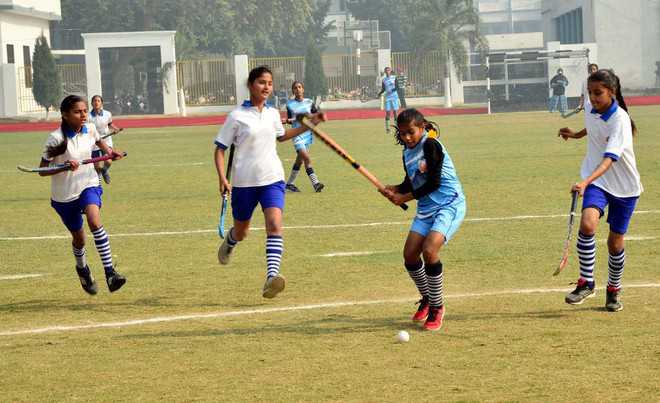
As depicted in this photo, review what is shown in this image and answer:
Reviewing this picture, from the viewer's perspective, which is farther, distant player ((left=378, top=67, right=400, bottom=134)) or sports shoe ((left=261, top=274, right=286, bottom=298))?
distant player ((left=378, top=67, right=400, bottom=134))

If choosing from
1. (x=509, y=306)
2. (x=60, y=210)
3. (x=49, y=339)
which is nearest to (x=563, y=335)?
(x=509, y=306)

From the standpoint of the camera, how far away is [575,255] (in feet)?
37.2

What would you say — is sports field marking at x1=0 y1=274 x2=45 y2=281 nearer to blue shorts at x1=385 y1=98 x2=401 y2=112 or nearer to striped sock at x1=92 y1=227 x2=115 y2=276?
striped sock at x1=92 y1=227 x2=115 y2=276

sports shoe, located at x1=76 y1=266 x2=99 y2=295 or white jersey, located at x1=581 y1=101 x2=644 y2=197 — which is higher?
white jersey, located at x1=581 y1=101 x2=644 y2=197

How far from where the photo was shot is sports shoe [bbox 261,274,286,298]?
29.1 feet

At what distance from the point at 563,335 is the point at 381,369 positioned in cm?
147

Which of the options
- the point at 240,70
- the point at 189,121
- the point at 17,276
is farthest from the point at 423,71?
the point at 17,276

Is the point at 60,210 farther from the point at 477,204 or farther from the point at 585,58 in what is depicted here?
the point at 585,58

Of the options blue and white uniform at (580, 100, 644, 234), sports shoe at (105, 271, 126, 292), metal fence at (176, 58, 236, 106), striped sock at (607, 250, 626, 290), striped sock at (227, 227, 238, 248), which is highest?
metal fence at (176, 58, 236, 106)

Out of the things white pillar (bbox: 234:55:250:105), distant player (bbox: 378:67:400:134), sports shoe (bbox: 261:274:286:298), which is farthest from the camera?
white pillar (bbox: 234:55:250:105)

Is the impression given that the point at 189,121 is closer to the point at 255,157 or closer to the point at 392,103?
the point at 392,103

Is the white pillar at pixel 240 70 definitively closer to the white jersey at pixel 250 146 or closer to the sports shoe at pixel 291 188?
the sports shoe at pixel 291 188

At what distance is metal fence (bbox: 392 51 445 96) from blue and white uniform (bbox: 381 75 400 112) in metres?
26.4

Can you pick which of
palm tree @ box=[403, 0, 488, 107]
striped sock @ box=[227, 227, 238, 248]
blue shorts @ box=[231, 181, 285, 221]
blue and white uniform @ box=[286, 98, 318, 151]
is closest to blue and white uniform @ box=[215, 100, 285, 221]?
blue shorts @ box=[231, 181, 285, 221]
